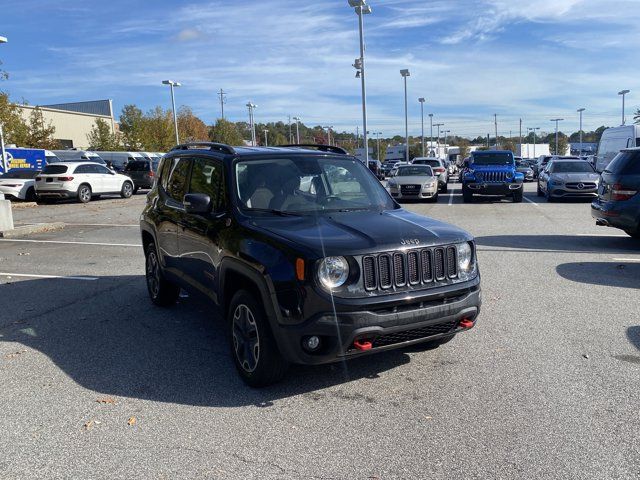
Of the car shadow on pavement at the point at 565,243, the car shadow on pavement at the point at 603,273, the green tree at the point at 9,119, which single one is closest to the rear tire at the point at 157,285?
the car shadow on pavement at the point at 603,273

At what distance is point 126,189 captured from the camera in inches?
1026

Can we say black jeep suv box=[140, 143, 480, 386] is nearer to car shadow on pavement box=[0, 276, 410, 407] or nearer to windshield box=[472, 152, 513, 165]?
car shadow on pavement box=[0, 276, 410, 407]

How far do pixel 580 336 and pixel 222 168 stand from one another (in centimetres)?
372

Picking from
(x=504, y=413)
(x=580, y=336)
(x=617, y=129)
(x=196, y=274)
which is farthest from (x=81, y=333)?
(x=617, y=129)

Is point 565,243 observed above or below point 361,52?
below

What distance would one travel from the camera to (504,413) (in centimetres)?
386

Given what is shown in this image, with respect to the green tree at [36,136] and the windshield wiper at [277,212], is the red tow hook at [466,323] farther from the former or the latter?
the green tree at [36,136]

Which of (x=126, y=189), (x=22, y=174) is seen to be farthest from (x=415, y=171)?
(x=22, y=174)

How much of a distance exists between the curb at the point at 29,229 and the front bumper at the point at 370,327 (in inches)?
461

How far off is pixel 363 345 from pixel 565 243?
840 cm

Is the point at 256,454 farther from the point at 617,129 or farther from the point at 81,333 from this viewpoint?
the point at 617,129

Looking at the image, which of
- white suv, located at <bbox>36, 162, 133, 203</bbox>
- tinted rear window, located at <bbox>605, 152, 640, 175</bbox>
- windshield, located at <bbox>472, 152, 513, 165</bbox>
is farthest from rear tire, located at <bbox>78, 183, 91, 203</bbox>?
tinted rear window, located at <bbox>605, 152, 640, 175</bbox>

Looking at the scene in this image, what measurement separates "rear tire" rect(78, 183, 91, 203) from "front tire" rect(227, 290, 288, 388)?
2074cm

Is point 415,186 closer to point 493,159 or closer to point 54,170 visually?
point 493,159
